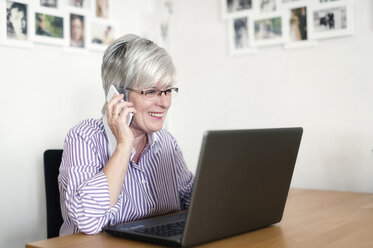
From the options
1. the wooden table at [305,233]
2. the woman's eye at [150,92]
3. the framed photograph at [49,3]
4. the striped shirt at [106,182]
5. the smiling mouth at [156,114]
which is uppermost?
the framed photograph at [49,3]

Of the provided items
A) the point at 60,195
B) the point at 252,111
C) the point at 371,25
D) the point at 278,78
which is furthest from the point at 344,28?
the point at 60,195

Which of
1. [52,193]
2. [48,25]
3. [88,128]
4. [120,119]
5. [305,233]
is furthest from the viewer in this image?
[48,25]

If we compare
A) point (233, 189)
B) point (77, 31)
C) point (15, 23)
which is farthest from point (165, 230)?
point (77, 31)

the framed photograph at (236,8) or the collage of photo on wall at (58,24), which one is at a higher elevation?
the framed photograph at (236,8)

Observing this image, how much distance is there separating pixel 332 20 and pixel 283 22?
0.24 meters

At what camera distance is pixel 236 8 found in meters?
2.32

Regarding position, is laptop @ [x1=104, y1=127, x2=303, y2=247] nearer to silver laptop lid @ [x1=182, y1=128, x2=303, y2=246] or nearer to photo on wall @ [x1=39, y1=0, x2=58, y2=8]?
silver laptop lid @ [x1=182, y1=128, x2=303, y2=246]

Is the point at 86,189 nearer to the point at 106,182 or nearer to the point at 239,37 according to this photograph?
the point at 106,182

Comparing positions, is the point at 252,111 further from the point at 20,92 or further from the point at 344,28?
the point at 20,92

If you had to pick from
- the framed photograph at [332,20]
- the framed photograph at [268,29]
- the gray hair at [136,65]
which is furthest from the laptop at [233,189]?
the framed photograph at [268,29]

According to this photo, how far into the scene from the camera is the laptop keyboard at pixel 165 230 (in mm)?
1072

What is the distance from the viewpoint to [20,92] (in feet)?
6.14

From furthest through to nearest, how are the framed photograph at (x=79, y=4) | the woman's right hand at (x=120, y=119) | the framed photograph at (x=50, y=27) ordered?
the framed photograph at (x=79, y=4) → the framed photograph at (x=50, y=27) → the woman's right hand at (x=120, y=119)

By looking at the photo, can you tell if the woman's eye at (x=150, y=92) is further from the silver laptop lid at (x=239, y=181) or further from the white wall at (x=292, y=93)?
the white wall at (x=292, y=93)
